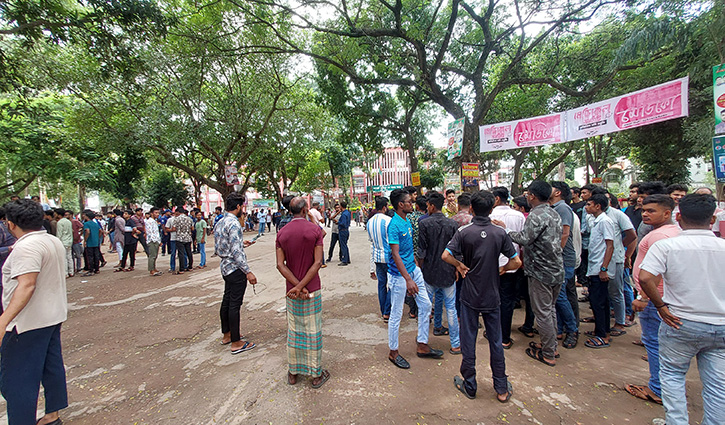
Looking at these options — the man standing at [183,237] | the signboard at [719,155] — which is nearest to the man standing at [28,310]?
the man standing at [183,237]

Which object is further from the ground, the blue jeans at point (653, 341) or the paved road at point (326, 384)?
the blue jeans at point (653, 341)

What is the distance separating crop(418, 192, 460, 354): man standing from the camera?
3.56 m

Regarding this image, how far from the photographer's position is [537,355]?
11.3ft

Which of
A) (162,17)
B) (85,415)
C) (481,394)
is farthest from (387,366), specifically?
(162,17)

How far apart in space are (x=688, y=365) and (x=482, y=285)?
1.36m

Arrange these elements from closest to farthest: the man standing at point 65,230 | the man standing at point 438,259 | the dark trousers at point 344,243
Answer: the man standing at point 438,259 → the man standing at point 65,230 → the dark trousers at point 344,243

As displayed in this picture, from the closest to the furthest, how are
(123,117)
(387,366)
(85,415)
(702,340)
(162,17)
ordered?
(702,340)
(85,415)
(387,366)
(162,17)
(123,117)

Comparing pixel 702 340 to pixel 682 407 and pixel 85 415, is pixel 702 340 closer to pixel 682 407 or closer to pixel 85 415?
pixel 682 407

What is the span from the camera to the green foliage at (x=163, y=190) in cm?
2581

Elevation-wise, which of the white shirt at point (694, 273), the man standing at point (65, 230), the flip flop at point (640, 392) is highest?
the man standing at point (65, 230)

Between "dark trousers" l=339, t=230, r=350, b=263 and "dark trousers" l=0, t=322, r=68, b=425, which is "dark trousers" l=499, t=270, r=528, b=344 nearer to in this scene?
"dark trousers" l=0, t=322, r=68, b=425

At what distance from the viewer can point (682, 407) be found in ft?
6.76

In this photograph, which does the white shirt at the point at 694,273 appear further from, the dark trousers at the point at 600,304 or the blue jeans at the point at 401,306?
the blue jeans at the point at 401,306

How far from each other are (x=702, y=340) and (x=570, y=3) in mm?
9082
